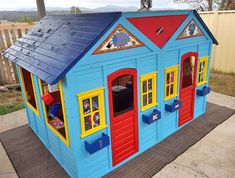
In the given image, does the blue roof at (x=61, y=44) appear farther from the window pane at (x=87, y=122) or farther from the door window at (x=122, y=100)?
the door window at (x=122, y=100)

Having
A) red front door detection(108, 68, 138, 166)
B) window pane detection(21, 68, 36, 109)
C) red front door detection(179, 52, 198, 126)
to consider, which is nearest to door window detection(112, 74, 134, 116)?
red front door detection(108, 68, 138, 166)

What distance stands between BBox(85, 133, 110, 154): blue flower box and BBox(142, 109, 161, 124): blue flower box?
1024 millimetres

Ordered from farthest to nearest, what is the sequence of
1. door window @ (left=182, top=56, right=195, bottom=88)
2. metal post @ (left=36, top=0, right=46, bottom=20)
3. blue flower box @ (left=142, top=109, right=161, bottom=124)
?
metal post @ (left=36, top=0, right=46, bottom=20) → door window @ (left=182, top=56, right=195, bottom=88) → blue flower box @ (left=142, top=109, right=161, bottom=124)

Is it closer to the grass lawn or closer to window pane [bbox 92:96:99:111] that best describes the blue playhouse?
window pane [bbox 92:96:99:111]

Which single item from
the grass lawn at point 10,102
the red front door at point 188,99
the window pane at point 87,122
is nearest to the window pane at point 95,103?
the window pane at point 87,122

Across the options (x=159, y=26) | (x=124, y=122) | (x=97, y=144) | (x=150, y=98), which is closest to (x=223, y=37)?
(x=159, y=26)

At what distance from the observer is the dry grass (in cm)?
779

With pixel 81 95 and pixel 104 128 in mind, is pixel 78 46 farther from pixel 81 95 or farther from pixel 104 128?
pixel 104 128

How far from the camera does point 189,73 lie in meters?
5.98

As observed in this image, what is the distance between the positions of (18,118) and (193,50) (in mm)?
5331

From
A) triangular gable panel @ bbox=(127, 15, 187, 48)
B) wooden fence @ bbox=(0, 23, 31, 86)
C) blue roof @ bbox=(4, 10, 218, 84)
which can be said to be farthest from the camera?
wooden fence @ bbox=(0, 23, 31, 86)

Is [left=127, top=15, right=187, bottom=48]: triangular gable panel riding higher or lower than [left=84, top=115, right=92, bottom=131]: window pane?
higher

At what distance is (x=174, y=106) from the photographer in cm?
483

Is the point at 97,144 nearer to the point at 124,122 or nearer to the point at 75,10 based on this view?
the point at 124,122
